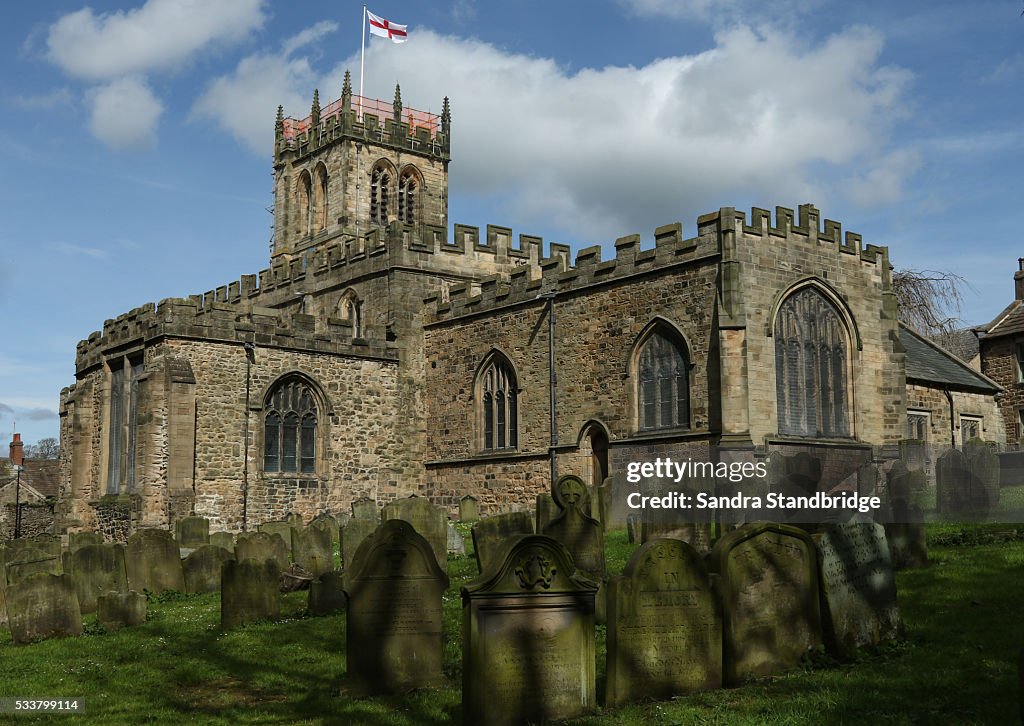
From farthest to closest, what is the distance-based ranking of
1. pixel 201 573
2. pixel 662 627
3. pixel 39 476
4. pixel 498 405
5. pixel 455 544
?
pixel 39 476 < pixel 498 405 < pixel 455 544 < pixel 201 573 < pixel 662 627

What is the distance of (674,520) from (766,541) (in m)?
6.16

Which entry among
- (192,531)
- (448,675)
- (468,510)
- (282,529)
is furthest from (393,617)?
(468,510)

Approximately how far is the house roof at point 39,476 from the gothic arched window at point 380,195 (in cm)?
1859

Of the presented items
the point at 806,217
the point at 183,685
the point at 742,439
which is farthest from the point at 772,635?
the point at 806,217

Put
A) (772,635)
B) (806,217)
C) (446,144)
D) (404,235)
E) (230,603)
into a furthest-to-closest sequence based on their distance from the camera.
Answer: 1. (446,144)
2. (404,235)
3. (806,217)
4. (230,603)
5. (772,635)

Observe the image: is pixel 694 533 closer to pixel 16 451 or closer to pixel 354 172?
pixel 354 172

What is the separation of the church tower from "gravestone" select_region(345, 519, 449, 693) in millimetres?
37278

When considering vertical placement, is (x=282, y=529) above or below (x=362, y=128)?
below

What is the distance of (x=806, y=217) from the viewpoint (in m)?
23.7

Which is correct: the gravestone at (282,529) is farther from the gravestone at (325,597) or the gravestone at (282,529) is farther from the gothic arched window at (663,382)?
the gothic arched window at (663,382)

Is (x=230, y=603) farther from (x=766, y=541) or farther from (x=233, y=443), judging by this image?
(x=233, y=443)

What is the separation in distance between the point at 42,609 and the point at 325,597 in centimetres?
333

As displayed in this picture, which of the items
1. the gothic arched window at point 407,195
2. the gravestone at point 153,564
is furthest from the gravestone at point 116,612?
the gothic arched window at point 407,195

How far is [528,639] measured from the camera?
7754mm
